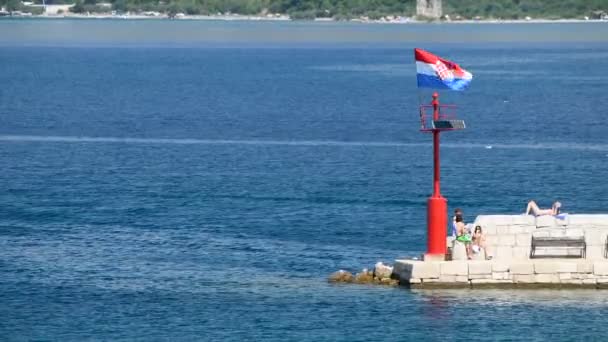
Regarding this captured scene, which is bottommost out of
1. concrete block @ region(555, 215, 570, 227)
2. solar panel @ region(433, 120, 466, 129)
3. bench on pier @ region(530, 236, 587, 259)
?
bench on pier @ region(530, 236, 587, 259)

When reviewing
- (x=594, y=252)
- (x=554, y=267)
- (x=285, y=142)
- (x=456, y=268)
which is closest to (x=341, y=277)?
(x=456, y=268)

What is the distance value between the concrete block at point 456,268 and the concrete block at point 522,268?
1162 mm

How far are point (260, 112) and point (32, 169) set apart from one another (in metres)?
41.1

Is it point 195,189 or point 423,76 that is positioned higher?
point 423,76

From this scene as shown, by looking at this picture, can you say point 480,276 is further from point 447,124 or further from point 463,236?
point 447,124

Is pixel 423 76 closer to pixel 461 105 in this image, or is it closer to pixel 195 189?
pixel 195 189

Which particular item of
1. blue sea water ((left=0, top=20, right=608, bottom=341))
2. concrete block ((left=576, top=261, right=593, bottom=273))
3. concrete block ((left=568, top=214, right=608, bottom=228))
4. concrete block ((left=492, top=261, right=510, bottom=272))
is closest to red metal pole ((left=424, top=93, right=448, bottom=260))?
blue sea water ((left=0, top=20, right=608, bottom=341))

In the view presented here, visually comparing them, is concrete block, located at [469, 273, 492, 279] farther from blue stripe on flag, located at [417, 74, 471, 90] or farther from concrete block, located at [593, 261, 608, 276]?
blue stripe on flag, located at [417, 74, 471, 90]

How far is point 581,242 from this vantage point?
40.1 metres

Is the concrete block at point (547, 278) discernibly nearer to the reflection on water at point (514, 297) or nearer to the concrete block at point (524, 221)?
the reflection on water at point (514, 297)

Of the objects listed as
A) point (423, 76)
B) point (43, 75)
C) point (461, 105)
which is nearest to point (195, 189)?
point (423, 76)

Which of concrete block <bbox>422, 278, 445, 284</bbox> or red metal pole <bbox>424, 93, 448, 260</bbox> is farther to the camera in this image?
red metal pole <bbox>424, 93, 448, 260</bbox>

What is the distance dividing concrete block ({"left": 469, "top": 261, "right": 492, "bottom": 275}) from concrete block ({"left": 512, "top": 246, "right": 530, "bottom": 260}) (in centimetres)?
83

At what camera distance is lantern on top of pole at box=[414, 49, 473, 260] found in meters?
40.4
